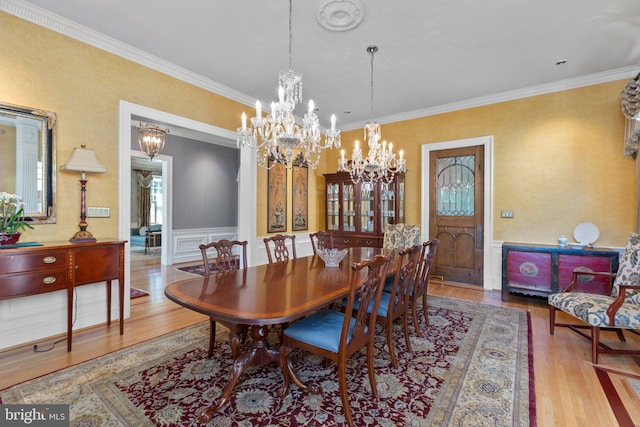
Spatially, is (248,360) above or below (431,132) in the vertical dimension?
below

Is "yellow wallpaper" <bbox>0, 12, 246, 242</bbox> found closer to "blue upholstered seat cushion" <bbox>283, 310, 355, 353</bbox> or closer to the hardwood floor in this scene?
the hardwood floor

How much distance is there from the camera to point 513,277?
A: 3.80 metres

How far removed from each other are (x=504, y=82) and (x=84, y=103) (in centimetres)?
497

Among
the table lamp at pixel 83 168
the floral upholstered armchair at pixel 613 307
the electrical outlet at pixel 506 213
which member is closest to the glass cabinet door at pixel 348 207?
the electrical outlet at pixel 506 213

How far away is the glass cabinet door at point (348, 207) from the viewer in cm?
535

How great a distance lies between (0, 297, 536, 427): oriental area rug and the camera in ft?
5.46

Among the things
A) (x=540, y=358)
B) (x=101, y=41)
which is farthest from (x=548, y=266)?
(x=101, y=41)

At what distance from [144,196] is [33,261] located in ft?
25.8

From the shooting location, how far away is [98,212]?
116 inches

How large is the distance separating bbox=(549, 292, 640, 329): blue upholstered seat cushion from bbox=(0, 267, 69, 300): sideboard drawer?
14.3ft

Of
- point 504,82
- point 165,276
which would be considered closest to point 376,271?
point 504,82

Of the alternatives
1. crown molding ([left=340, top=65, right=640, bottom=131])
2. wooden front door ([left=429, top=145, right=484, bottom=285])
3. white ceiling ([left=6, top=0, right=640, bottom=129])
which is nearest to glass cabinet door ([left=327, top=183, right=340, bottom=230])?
crown molding ([left=340, top=65, right=640, bottom=131])

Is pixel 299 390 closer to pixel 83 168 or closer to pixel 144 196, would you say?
pixel 83 168

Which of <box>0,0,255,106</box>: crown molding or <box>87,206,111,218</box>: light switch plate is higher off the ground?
<box>0,0,255,106</box>: crown molding
